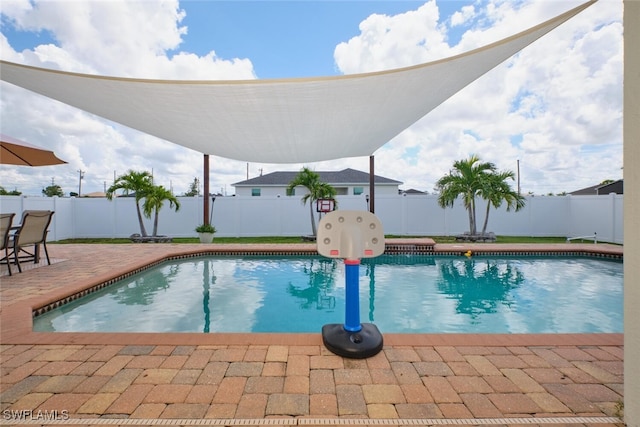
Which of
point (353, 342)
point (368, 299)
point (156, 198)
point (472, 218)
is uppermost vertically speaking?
point (156, 198)

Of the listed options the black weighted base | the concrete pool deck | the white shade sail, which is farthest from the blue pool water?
the white shade sail

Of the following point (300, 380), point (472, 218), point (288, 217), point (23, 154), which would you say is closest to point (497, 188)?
point (472, 218)

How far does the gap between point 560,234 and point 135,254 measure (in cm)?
1518

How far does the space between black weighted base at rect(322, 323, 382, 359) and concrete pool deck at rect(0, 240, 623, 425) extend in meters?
0.06

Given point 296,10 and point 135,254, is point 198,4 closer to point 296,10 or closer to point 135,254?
point 296,10

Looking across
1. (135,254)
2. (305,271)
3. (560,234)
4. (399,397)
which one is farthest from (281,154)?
(560,234)

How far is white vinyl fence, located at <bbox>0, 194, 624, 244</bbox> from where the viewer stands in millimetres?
12406

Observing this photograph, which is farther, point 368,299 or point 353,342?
point 368,299

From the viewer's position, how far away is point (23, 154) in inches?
206

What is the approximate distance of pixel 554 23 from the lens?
119 inches

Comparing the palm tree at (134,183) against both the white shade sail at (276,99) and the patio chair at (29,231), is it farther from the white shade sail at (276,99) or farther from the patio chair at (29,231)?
the white shade sail at (276,99)

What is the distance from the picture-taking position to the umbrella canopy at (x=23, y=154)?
189 inches

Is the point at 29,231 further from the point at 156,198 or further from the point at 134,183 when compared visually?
the point at 134,183

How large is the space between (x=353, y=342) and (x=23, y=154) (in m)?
6.33
